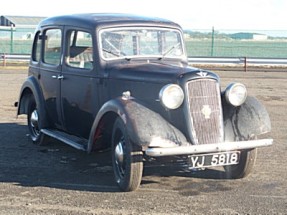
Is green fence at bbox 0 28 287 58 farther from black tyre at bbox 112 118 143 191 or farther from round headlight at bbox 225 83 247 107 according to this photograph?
black tyre at bbox 112 118 143 191

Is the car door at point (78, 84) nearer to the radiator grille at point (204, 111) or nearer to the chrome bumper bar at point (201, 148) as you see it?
the radiator grille at point (204, 111)

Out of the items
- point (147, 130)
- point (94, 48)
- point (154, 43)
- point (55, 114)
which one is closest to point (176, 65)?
point (154, 43)

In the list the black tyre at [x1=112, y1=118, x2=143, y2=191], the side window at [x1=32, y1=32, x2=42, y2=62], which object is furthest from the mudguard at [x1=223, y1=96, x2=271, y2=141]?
the side window at [x1=32, y1=32, x2=42, y2=62]

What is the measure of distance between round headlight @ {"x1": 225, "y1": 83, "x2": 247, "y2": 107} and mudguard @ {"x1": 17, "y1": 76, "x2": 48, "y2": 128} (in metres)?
3.07

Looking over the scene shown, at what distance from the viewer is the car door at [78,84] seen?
7.05 m

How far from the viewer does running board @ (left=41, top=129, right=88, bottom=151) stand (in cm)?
690

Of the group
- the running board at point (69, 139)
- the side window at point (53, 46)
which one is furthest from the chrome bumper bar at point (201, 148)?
the side window at point (53, 46)

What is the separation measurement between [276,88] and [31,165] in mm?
12336

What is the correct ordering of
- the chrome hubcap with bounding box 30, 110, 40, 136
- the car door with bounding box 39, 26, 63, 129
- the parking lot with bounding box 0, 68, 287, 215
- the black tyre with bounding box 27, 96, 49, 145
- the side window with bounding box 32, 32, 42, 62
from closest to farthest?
the parking lot with bounding box 0, 68, 287, 215 → the car door with bounding box 39, 26, 63, 129 → the black tyre with bounding box 27, 96, 49, 145 → the chrome hubcap with bounding box 30, 110, 40, 136 → the side window with bounding box 32, 32, 42, 62

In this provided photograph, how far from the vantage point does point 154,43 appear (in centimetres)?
739

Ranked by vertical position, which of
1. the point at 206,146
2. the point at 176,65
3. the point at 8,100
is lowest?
the point at 8,100

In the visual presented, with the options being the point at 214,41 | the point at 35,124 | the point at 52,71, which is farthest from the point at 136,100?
the point at 214,41

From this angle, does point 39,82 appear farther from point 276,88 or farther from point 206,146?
point 276,88

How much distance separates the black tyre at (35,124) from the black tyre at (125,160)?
2362mm
